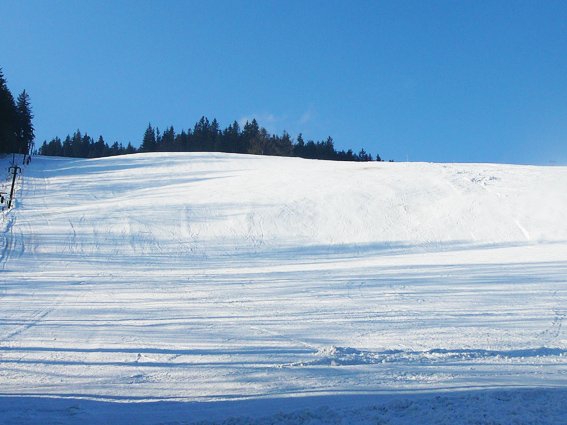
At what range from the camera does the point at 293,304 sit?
12289mm

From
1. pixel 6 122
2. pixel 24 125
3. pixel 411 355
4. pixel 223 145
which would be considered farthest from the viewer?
pixel 223 145

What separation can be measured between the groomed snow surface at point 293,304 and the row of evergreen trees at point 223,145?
5828 centimetres

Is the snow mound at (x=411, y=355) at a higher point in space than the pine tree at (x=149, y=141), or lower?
lower

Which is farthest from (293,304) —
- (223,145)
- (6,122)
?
(223,145)

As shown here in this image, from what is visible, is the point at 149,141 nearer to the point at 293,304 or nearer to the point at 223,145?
the point at 223,145

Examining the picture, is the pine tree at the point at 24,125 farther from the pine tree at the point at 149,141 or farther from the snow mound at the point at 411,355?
the snow mound at the point at 411,355

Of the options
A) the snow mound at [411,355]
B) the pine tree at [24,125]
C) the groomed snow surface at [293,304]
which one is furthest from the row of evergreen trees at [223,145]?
the snow mound at [411,355]

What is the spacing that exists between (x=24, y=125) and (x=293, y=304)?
214 ft

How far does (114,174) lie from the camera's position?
140ft

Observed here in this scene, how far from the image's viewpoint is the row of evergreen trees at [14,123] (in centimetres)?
5372

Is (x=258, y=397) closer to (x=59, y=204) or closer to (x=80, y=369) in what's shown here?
(x=80, y=369)

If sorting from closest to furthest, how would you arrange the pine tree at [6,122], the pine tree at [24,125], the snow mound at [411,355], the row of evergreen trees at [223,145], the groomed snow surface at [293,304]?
the groomed snow surface at [293,304] < the snow mound at [411,355] < the pine tree at [6,122] < the pine tree at [24,125] < the row of evergreen trees at [223,145]

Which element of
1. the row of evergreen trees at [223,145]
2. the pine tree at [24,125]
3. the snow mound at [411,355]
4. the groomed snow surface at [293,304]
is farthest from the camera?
the row of evergreen trees at [223,145]

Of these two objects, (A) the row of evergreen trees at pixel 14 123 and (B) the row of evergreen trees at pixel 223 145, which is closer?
(A) the row of evergreen trees at pixel 14 123
